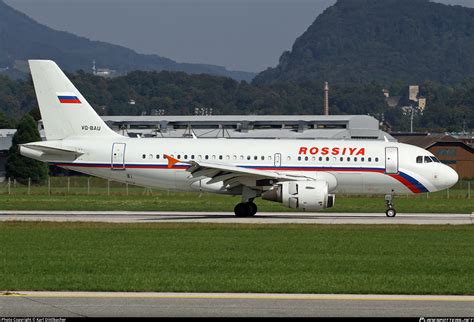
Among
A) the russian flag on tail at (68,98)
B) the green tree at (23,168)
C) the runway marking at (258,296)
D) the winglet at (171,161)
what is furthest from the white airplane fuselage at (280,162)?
the green tree at (23,168)

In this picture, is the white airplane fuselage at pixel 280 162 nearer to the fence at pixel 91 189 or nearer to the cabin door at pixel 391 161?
the cabin door at pixel 391 161

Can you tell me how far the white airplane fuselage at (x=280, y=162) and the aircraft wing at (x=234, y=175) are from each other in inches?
17.7

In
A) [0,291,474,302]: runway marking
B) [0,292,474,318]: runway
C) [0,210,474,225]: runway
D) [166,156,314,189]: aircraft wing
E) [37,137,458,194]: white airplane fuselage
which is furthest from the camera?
[37,137,458,194]: white airplane fuselage

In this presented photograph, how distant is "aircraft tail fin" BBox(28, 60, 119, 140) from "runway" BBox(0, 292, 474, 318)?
2428 centimetres

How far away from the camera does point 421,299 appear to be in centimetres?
1967

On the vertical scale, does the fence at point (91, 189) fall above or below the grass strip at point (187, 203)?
below

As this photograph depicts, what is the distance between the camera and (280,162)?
4219 cm

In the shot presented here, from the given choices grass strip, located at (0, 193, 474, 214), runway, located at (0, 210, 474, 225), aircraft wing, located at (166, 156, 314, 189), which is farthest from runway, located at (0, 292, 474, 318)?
grass strip, located at (0, 193, 474, 214)

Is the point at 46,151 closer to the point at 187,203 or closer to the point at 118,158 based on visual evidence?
the point at 118,158

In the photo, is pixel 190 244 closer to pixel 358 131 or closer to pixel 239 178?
pixel 239 178

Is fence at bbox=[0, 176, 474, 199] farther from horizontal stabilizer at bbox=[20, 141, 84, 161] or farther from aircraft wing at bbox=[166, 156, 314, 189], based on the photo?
aircraft wing at bbox=[166, 156, 314, 189]

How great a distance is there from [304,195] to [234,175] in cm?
292

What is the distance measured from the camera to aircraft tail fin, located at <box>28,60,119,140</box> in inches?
1722

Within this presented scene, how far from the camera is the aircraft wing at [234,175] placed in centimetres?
3997
